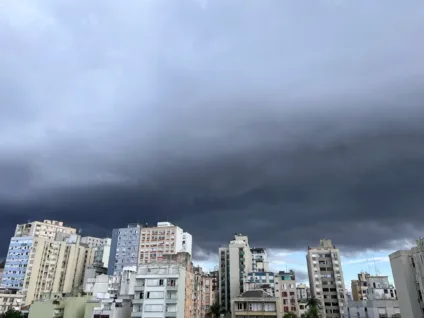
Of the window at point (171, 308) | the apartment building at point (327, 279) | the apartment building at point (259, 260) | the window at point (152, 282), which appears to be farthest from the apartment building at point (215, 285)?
the window at point (171, 308)

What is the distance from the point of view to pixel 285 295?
425 ft

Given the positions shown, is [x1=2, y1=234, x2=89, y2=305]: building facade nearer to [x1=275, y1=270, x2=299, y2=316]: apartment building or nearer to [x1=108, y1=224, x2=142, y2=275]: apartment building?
[x1=108, y1=224, x2=142, y2=275]: apartment building

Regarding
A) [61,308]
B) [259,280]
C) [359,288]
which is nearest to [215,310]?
[259,280]

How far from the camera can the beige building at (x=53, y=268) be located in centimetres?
16850

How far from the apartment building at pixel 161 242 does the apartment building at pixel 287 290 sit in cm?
5836

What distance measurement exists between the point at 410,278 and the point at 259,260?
9580cm

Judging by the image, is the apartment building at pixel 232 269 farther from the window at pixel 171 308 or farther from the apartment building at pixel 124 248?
the window at pixel 171 308

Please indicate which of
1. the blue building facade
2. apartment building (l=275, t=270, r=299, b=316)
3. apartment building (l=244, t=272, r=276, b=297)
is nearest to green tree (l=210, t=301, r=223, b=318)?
apartment building (l=244, t=272, r=276, b=297)

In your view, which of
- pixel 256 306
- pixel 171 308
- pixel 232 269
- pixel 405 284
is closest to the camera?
pixel 405 284

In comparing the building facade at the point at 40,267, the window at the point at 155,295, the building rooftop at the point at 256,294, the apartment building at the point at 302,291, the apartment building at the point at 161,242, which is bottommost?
the window at the point at 155,295

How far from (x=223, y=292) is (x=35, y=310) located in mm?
75413

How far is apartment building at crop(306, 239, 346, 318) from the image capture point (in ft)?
466

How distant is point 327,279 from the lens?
149625mm

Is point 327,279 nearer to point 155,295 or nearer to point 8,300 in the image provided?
point 155,295
